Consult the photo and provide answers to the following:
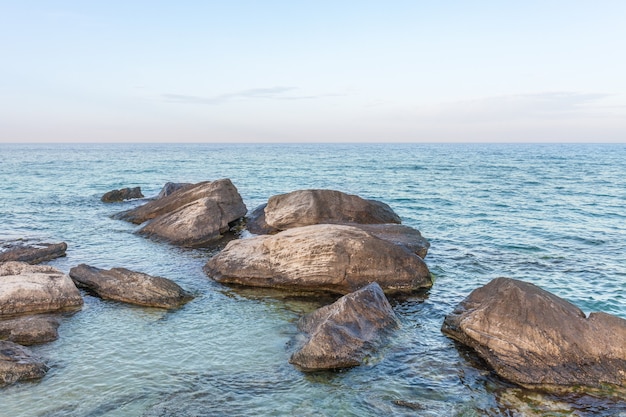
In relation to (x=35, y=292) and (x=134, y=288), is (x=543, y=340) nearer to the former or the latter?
(x=134, y=288)

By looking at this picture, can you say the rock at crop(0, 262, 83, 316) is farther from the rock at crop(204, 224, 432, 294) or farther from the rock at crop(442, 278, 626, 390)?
the rock at crop(442, 278, 626, 390)

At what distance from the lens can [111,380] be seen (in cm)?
1089

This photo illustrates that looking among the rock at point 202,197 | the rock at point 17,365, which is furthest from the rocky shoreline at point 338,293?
the rock at point 202,197

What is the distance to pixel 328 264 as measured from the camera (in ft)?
55.6

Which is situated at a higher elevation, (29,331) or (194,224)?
(194,224)

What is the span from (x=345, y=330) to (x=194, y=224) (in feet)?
46.4

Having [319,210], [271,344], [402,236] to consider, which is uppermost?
[319,210]

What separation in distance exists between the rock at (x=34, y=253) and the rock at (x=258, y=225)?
917 centimetres

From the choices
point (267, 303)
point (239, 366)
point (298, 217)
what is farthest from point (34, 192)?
point (239, 366)

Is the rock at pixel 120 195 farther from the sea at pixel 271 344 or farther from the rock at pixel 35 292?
the rock at pixel 35 292

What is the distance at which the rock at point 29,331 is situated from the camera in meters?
12.7

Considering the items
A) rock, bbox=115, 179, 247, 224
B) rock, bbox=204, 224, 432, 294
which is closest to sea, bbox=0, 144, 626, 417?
rock, bbox=204, 224, 432, 294

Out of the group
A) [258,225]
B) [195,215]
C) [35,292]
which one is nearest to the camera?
[35,292]

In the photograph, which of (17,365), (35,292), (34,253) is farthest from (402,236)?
(34,253)
